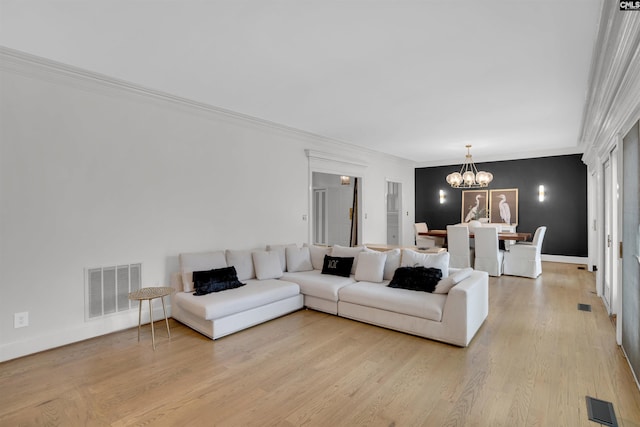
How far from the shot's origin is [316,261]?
16.8ft

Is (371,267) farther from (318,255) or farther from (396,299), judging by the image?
(318,255)

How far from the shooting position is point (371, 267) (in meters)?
4.29

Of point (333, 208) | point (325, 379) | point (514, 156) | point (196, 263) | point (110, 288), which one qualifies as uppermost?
point (514, 156)

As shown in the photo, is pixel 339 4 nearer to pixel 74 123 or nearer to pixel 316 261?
pixel 74 123

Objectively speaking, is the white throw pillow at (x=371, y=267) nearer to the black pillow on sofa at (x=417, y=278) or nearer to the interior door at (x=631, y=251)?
the black pillow on sofa at (x=417, y=278)

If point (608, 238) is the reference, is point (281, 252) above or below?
below

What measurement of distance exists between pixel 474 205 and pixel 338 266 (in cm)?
562

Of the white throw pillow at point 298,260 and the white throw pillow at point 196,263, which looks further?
the white throw pillow at point 298,260

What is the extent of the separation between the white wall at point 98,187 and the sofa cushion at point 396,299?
1882 mm

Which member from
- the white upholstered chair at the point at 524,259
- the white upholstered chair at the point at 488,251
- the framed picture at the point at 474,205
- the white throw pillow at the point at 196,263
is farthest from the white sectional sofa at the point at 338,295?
the framed picture at the point at 474,205

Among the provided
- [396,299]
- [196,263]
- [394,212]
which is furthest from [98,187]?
[394,212]

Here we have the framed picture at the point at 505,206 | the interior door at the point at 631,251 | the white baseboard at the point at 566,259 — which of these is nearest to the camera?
the interior door at the point at 631,251

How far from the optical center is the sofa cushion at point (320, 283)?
4125 mm

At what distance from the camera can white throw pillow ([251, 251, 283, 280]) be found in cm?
445
